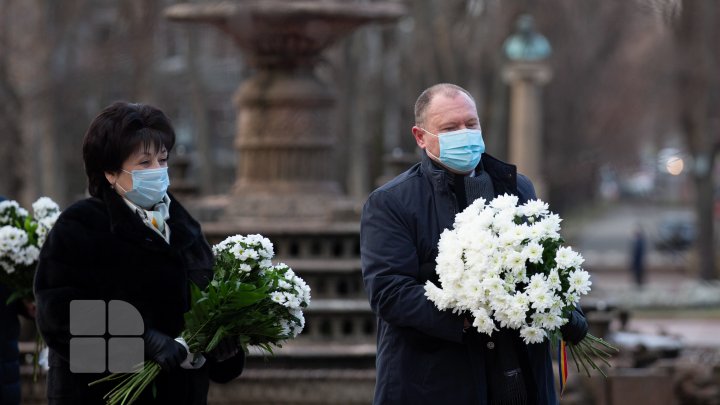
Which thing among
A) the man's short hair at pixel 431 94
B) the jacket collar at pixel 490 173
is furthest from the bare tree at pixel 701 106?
the man's short hair at pixel 431 94

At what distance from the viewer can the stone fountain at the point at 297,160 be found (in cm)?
1401

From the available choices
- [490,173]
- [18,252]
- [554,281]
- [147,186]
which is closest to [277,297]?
[147,186]

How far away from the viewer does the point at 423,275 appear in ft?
18.4

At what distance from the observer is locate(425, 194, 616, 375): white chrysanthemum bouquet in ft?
17.1

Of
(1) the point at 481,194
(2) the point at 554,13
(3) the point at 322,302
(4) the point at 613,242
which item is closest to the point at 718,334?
(3) the point at 322,302

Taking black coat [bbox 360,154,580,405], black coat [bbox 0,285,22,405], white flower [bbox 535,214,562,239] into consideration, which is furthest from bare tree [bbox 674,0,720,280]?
white flower [bbox 535,214,562,239]

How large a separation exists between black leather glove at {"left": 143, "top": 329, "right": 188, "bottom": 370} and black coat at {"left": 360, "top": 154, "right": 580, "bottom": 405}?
77cm

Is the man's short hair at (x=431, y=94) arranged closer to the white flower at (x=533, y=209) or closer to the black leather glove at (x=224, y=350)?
the white flower at (x=533, y=209)

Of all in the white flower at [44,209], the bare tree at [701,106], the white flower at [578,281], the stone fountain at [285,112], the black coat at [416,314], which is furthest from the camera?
the bare tree at [701,106]

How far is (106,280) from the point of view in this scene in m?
5.39

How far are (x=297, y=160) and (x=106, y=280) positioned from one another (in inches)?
424

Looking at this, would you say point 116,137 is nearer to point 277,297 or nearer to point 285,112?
point 277,297

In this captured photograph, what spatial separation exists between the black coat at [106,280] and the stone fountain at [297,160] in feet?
25.1

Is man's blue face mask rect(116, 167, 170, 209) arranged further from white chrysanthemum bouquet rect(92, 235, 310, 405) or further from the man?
the man
